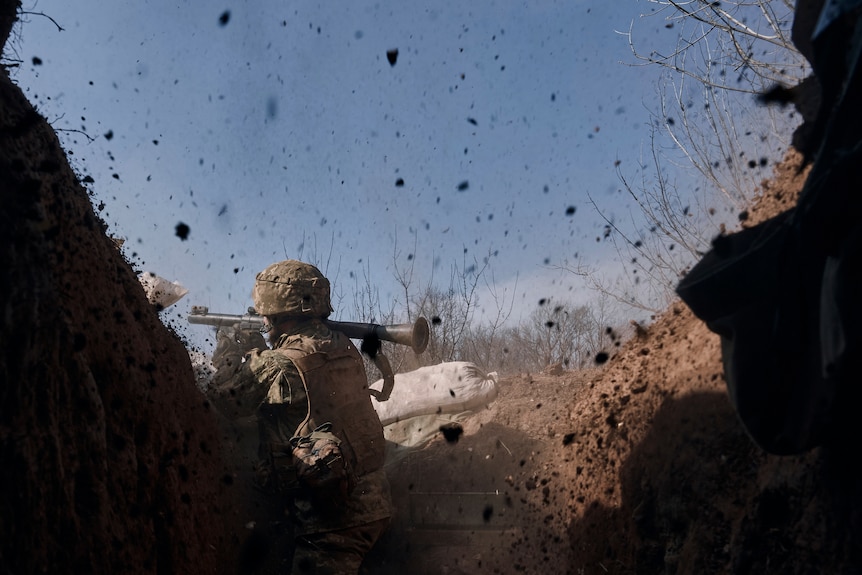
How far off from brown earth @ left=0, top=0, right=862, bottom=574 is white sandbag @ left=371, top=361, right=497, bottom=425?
5.96 ft

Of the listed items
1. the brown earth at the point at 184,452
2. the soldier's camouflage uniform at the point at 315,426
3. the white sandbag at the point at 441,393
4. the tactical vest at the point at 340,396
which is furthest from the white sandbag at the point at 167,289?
the brown earth at the point at 184,452

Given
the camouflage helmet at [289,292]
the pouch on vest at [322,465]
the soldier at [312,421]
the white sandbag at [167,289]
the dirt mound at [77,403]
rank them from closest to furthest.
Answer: the dirt mound at [77,403] < the pouch on vest at [322,465] < the soldier at [312,421] < the camouflage helmet at [289,292] < the white sandbag at [167,289]

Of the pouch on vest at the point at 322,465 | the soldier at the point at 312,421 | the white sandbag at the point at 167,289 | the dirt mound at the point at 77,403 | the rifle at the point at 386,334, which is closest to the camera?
the dirt mound at the point at 77,403

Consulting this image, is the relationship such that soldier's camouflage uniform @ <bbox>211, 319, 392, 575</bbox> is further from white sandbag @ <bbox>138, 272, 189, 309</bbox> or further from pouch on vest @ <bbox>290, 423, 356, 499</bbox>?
white sandbag @ <bbox>138, 272, 189, 309</bbox>

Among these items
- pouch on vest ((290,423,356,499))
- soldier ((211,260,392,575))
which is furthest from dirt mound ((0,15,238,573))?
soldier ((211,260,392,575))

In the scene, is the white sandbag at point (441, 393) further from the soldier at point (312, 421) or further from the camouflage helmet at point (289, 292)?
the camouflage helmet at point (289, 292)

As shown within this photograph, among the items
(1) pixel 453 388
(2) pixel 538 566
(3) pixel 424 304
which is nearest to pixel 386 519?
(2) pixel 538 566

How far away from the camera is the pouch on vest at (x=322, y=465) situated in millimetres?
3572

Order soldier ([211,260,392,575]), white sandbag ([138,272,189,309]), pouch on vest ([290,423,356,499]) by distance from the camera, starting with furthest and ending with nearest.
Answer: white sandbag ([138,272,189,309]), soldier ([211,260,392,575]), pouch on vest ([290,423,356,499])

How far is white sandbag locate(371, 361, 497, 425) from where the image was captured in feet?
18.6

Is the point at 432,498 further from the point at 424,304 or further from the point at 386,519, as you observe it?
the point at 424,304

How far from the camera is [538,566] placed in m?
3.28

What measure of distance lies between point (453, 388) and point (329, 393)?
174cm

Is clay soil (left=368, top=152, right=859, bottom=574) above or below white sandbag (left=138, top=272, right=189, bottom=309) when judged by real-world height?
below
